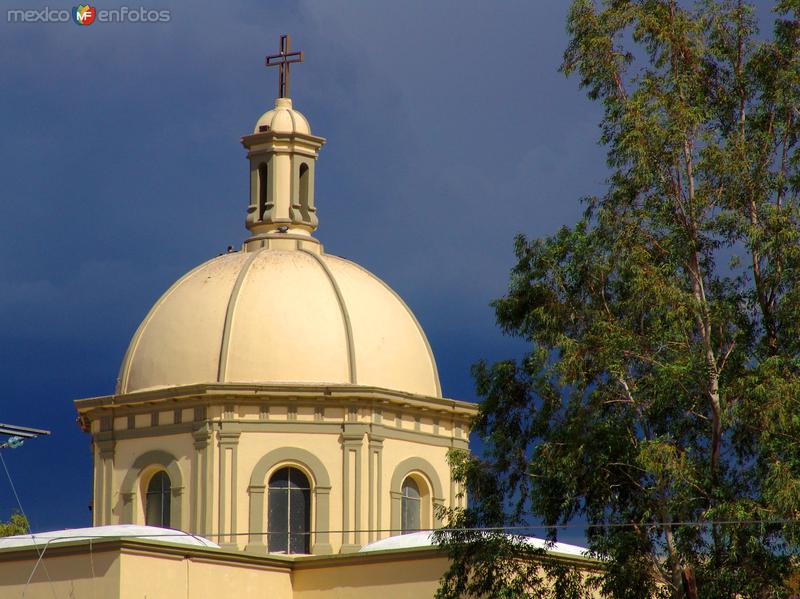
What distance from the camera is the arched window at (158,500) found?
3966 centimetres

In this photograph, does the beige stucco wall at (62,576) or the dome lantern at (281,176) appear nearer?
the beige stucco wall at (62,576)

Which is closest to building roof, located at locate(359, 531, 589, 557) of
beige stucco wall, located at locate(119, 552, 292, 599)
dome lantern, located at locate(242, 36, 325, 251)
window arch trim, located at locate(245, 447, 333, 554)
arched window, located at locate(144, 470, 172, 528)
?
window arch trim, located at locate(245, 447, 333, 554)

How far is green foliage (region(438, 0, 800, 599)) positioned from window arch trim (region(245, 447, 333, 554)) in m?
6.20

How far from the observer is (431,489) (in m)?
40.6

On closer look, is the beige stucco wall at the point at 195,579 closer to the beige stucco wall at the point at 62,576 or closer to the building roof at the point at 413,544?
the beige stucco wall at the point at 62,576

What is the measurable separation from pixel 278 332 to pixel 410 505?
160 inches

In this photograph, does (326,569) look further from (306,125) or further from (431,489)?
(306,125)

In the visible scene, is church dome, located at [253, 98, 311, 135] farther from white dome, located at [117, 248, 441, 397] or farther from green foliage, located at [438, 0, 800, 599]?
green foliage, located at [438, 0, 800, 599]

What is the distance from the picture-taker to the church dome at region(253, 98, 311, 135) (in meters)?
43.0

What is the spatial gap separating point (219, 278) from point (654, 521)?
13.7 meters

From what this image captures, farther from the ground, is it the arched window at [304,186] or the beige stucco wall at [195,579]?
the arched window at [304,186]

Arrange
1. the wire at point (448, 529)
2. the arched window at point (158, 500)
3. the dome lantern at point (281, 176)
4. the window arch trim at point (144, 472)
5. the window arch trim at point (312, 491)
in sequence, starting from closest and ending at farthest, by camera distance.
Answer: the wire at point (448, 529)
the window arch trim at point (312, 491)
the window arch trim at point (144, 472)
the arched window at point (158, 500)
the dome lantern at point (281, 176)

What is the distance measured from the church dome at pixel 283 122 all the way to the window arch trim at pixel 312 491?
7206 millimetres

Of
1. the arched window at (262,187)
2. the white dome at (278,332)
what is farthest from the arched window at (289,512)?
the arched window at (262,187)
